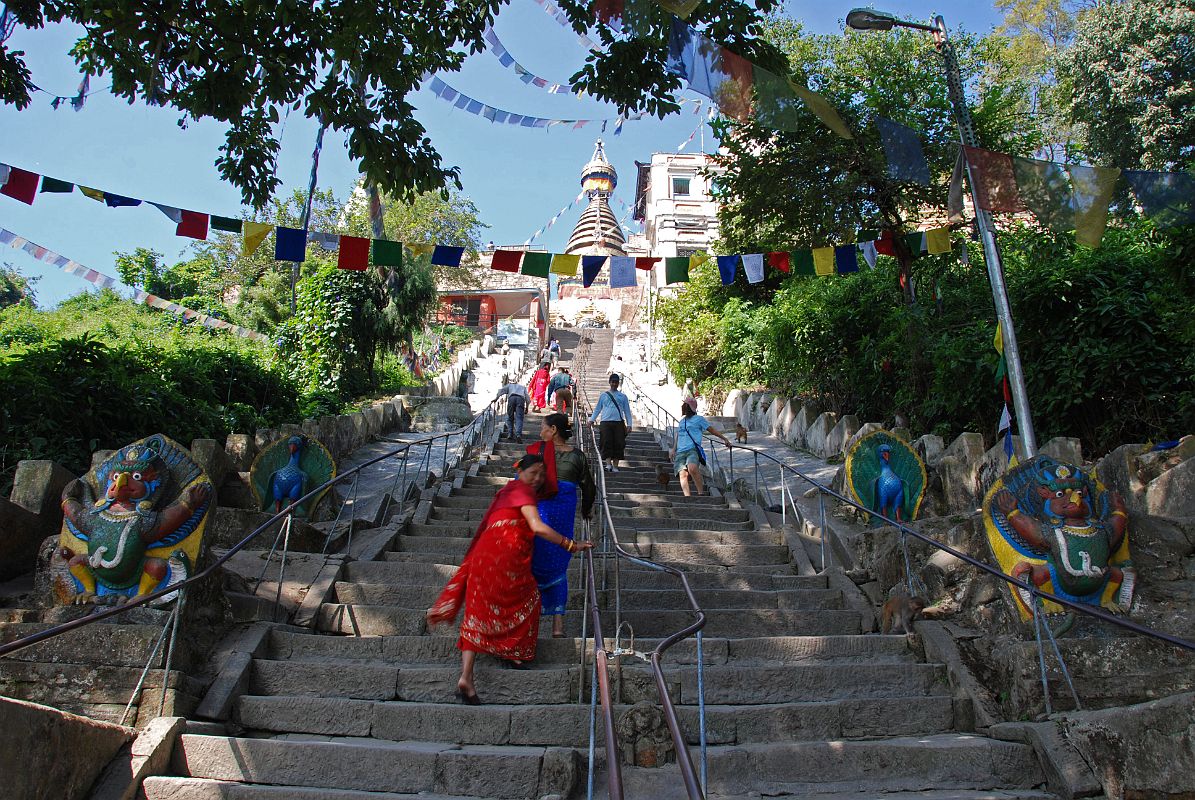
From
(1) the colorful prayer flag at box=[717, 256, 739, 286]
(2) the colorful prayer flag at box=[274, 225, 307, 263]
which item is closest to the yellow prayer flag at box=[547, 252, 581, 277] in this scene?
(1) the colorful prayer flag at box=[717, 256, 739, 286]

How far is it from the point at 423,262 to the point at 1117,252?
40.0 ft

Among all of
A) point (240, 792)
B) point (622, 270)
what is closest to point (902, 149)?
point (622, 270)

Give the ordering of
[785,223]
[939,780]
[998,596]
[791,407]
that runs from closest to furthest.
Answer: [939,780]
[998,596]
[785,223]
[791,407]

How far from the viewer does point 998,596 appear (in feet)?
16.3

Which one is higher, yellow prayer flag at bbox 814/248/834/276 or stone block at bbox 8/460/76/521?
yellow prayer flag at bbox 814/248/834/276

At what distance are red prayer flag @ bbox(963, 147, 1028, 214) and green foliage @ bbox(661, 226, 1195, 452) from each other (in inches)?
50.8

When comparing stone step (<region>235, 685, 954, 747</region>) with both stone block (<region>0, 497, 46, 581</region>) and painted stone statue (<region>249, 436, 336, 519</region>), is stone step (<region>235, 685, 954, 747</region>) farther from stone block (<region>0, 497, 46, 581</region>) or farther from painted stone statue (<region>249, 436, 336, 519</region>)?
painted stone statue (<region>249, 436, 336, 519</region>)

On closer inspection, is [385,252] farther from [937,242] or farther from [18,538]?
[937,242]

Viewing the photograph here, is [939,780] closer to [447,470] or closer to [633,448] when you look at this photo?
[447,470]

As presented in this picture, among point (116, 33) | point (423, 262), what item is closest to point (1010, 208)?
point (116, 33)

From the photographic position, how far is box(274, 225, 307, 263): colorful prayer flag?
26.6 ft

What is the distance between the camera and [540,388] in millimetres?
14625

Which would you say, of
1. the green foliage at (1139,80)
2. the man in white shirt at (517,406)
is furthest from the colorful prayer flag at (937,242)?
the green foliage at (1139,80)

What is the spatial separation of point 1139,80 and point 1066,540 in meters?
15.6
